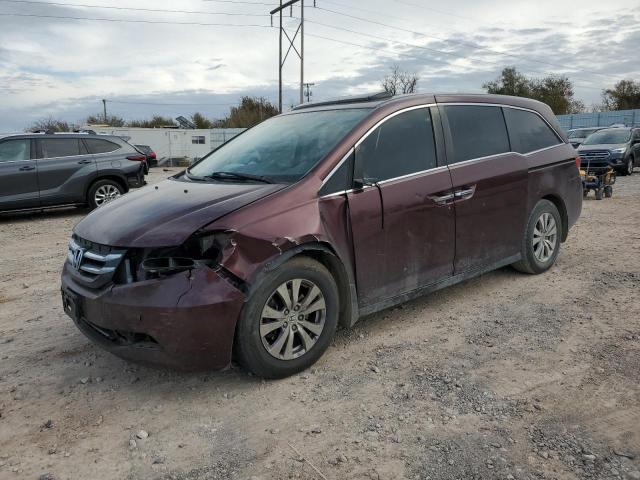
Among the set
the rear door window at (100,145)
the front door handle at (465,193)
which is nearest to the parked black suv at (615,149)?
the rear door window at (100,145)

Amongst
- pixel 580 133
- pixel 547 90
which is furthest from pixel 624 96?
pixel 580 133

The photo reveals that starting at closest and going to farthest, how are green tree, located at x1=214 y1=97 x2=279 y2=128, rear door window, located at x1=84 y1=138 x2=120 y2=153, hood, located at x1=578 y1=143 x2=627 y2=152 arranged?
rear door window, located at x1=84 y1=138 x2=120 y2=153
hood, located at x1=578 y1=143 x2=627 y2=152
green tree, located at x1=214 y1=97 x2=279 y2=128

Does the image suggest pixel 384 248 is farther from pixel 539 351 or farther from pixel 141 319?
pixel 141 319

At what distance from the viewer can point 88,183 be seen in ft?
36.0

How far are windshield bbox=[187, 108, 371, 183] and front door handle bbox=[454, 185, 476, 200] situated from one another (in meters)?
0.99

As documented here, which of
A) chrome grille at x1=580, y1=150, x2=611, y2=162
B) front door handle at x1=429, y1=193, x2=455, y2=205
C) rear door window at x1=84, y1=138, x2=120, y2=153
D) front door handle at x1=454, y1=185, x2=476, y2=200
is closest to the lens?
front door handle at x1=429, y1=193, x2=455, y2=205

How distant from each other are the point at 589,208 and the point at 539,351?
7793 millimetres

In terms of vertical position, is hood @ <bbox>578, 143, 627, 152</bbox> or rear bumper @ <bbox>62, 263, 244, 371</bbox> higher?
hood @ <bbox>578, 143, 627, 152</bbox>

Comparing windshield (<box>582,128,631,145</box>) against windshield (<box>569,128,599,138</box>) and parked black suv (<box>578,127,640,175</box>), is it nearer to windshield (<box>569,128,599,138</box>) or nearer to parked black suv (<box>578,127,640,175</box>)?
parked black suv (<box>578,127,640,175</box>)

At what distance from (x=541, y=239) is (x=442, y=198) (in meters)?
1.78

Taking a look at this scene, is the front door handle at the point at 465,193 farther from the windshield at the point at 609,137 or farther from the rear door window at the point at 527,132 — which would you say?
the windshield at the point at 609,137

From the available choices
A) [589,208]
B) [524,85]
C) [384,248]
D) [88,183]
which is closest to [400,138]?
[384,248]

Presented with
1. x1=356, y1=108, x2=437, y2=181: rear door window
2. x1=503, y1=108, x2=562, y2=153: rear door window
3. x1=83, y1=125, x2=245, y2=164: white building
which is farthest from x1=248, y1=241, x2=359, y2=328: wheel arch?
x1=83, y1=125, x2=245, y2=164: white building

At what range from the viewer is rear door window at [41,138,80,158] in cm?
1064
